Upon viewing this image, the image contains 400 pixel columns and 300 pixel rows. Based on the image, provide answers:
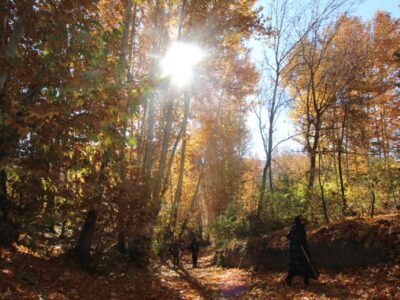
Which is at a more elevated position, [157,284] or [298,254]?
[298,254]

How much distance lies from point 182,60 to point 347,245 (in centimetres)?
947

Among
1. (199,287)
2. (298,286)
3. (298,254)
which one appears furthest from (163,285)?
(298,254)

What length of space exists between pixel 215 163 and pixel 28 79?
24901 millimetres

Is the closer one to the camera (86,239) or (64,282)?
(64,282)

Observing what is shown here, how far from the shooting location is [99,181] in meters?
9.42

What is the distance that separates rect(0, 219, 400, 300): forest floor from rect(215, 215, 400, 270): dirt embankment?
11.7 inches

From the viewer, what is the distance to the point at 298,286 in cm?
819

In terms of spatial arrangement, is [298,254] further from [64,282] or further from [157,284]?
[64,282]

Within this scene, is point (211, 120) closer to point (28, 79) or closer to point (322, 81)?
point (322, 81)

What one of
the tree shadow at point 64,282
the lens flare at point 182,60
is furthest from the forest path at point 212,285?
the lens flare at point 182,60

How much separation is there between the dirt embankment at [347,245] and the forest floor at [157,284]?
0.98ft

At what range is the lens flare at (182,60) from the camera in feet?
44.2

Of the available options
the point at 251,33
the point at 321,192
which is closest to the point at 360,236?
the point at 321,192

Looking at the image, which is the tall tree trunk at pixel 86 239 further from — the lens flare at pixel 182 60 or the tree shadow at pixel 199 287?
the lens flare at pixel 182 60
